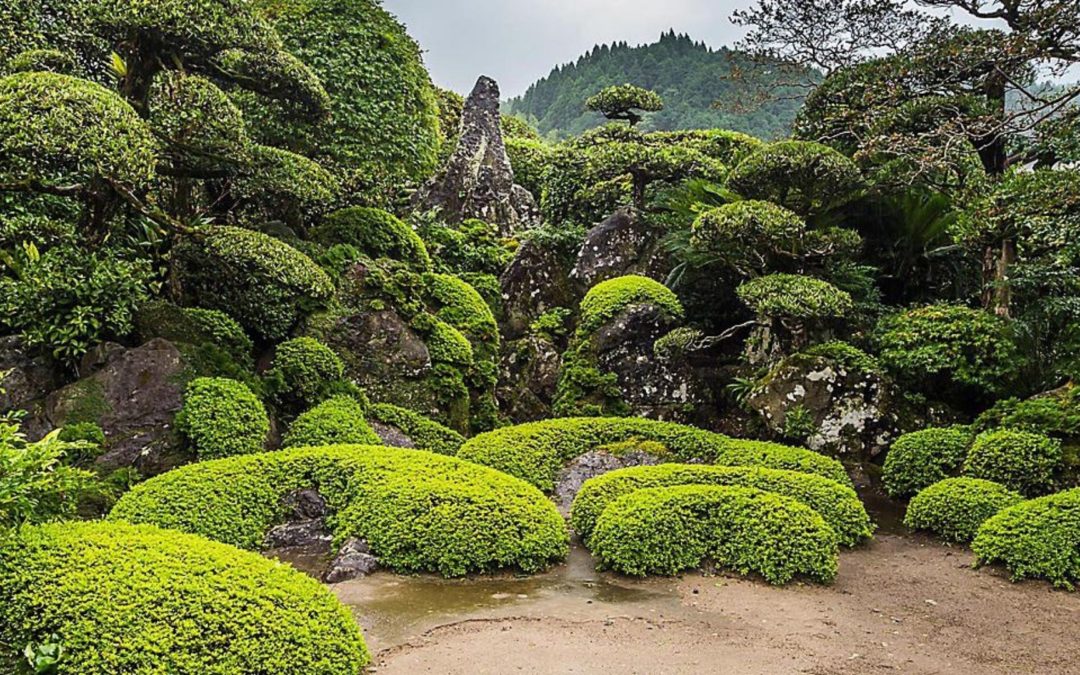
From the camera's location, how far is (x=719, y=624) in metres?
4.79

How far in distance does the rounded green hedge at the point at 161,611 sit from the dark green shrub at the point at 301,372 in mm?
4332

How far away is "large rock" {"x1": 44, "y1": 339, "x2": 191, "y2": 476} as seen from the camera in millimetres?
6742

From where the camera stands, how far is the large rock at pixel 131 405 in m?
6.74

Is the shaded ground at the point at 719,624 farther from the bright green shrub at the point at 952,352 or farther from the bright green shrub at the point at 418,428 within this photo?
the bright green shrub at the point at 418,428

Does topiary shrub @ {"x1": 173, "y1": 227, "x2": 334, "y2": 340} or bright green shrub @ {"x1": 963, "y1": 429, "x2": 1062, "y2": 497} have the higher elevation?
topiary shrub @ {"x1": 173, "y1": 227, "x2": 334, "y2": 340}

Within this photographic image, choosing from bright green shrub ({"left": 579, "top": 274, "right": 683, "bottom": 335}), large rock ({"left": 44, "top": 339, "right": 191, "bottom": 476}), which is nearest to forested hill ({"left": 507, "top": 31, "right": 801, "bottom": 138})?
bright green shrub ({"left": 579, "top": 274, "right": 683, "bottom": 335})

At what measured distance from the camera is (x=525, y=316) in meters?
13.5

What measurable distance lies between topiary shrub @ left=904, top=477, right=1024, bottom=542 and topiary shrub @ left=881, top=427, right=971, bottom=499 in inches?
27.1

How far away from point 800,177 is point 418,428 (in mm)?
6084

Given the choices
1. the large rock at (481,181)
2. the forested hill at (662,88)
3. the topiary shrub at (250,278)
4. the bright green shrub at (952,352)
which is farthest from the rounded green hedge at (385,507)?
the forested hill at (662,88)

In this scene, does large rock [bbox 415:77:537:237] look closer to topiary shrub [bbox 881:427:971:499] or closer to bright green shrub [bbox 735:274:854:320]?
bright green shrub [bbox 735:274:854:320]

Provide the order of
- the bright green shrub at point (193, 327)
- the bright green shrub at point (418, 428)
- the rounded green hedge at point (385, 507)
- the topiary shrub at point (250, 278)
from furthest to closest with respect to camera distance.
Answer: the bright green shrub at point (418, 428)
the bright green shrub at point (193, 327)
the topiary shrub at point (250, 278)
the rounded green hedge at point (385, 507)

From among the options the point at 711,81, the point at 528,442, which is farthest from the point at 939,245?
the point at 711,81

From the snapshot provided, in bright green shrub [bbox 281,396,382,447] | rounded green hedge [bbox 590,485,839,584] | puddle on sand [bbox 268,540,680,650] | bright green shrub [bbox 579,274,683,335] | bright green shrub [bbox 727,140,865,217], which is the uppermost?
bright green shrub [bbox 727,140,865,217]
